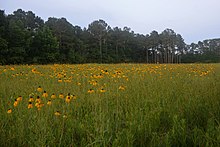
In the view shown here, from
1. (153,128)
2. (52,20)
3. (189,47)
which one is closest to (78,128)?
(153,128)

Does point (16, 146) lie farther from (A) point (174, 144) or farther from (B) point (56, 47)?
(B) point (56, 47)

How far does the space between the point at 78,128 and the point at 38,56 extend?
26.6 m

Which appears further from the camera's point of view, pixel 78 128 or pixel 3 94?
pixel 3 94

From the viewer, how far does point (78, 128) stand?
1.97 m

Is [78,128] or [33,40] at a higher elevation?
[33,40]

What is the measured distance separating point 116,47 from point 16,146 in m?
44.4

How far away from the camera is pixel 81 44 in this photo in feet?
118

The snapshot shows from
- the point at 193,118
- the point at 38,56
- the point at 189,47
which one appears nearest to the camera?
the point at 193,118

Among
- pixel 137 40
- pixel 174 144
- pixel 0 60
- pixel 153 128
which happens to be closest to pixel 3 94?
pixel 153 128

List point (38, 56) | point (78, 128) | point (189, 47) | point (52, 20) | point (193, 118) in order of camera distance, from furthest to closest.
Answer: point (189, 47) → point (52, 20) → point (38, 56) → point (193, 118) → point (78, 128)

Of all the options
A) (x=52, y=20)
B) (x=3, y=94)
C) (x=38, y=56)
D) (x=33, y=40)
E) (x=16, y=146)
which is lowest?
(x=16, y=146)

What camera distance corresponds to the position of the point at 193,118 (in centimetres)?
225

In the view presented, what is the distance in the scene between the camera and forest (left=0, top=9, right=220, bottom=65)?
25.2m

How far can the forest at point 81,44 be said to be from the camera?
2517 centimetres
